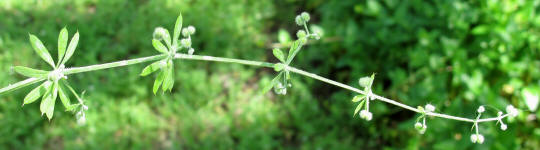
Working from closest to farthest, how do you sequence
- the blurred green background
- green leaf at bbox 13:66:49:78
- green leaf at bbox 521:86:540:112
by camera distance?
green leaf at bbox 13:66:49:78, green leaf at bbox 521:86:540:112, the blurred green background

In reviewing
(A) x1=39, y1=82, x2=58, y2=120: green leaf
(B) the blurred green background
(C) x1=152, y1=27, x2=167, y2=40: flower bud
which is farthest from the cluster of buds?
(B) the blurred green background

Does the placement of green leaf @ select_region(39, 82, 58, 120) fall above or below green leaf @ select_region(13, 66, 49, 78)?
below

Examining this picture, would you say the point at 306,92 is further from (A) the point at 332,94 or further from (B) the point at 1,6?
(B) the point at 1,6

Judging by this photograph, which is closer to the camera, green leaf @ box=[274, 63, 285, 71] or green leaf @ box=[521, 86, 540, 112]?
green leaf @ box=[274, 63, 285, 71]

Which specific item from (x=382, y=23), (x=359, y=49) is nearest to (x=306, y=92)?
(x=359, y=49)

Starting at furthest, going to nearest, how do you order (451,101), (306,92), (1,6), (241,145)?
(1,6) → (306,92) → (241,145) → (451,101)

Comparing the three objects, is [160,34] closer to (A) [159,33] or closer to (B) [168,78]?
(A) [159,33]

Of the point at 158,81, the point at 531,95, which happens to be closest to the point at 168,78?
the point at 158,81

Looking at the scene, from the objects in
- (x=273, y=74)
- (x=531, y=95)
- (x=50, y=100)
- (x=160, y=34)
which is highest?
(x=273, y=74)

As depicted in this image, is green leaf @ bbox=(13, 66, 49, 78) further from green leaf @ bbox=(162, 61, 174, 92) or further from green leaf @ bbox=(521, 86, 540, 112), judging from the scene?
green leaf @ bbox=(521, 86, 540, 112)
